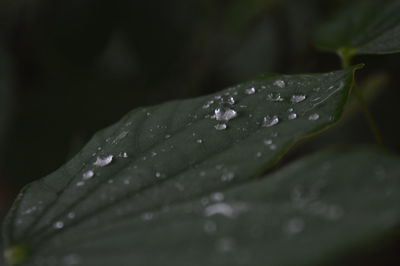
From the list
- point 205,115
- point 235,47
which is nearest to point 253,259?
point 205,115

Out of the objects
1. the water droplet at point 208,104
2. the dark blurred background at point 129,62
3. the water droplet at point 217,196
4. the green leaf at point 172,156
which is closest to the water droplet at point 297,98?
the green leaf at point 172,156

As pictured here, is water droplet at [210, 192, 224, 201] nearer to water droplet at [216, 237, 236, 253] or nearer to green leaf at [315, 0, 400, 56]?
water droplet at [216, 237, 236, 253]

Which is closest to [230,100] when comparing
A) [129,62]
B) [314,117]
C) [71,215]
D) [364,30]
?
[314,117]

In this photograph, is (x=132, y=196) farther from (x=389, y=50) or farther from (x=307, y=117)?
(x=389, y=50)

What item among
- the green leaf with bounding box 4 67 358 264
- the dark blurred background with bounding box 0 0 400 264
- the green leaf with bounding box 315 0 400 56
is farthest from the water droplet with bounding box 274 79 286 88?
the dark blurred background with bounding box 0 0 400 264

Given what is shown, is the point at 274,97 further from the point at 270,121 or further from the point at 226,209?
the point at 226,209

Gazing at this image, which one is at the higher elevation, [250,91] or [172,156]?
[250,91]
